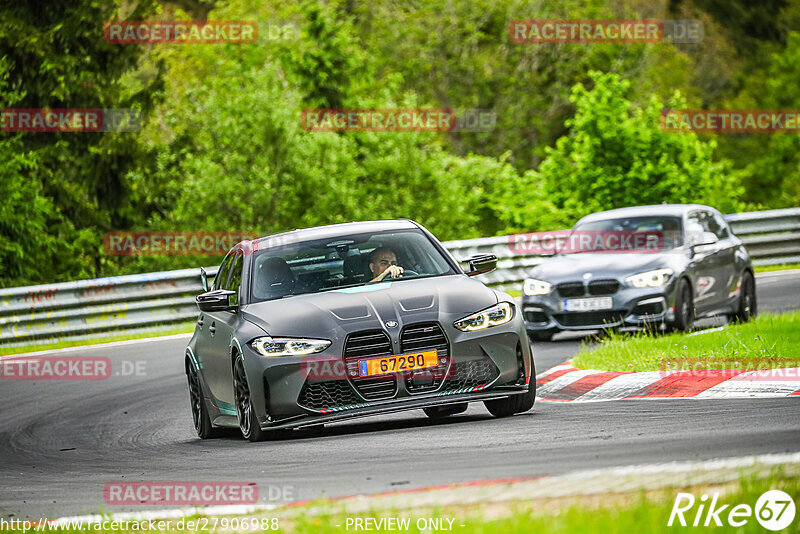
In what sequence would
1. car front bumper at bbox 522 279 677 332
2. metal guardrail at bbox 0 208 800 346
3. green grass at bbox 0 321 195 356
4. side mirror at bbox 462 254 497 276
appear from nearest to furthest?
side mirror at bbox 462 254 497 276
car front bumper at bbox 522 279 677 332
green grass at bbox 0 321 195 356
metal guardrail at bbox 0 208 800 346

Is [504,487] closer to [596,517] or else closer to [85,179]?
[596,517]

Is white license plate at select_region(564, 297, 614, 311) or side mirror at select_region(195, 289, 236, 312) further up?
side mirror at select_region(195, 289, 236, 312)

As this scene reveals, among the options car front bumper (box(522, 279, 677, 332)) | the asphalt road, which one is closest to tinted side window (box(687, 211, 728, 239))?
car front bumper (box(522, 279, 677, 332))

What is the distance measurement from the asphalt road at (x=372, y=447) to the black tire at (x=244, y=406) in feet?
0.36

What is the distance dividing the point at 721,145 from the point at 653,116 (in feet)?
145

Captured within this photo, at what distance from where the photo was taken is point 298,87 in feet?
150

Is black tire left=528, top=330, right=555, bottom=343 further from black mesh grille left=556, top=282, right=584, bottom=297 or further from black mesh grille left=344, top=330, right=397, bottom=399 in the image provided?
black mesh grille left=344, top=330, right=397, bottom=399

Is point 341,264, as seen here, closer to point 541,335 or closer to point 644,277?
point 644,277

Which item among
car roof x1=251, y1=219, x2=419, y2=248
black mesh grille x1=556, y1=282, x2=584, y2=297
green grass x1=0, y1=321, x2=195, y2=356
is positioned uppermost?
car roof x1=251, y1=219, x2=419, y2=248

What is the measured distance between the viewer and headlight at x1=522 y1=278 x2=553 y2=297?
626 inches

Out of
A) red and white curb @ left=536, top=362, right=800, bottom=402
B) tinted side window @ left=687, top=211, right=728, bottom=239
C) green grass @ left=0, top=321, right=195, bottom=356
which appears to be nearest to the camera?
red and white curb @ left=536, top=362, right=800, bottom=402

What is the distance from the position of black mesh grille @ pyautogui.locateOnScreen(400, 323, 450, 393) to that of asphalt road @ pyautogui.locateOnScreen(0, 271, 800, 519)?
34 cm

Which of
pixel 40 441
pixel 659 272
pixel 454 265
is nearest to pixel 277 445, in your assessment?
pixel 454 265

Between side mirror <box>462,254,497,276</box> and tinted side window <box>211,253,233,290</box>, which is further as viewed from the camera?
tinted side window <box>211,253,233,290</box>
